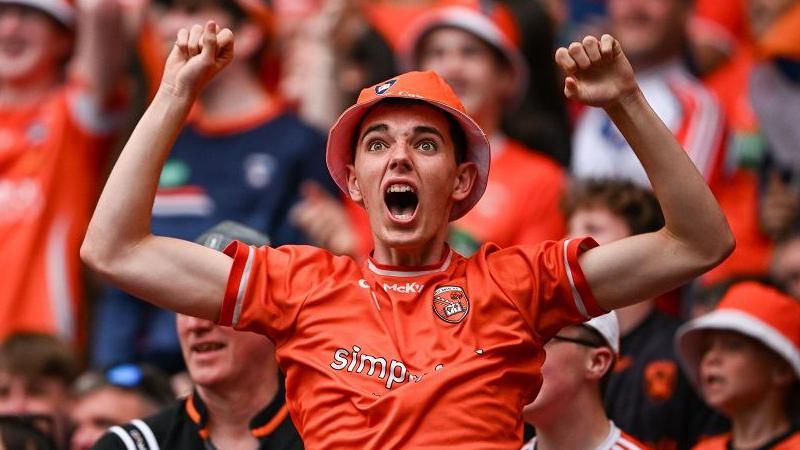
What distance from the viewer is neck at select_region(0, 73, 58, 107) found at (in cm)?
860

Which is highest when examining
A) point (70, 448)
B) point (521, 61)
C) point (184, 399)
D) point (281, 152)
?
point (521, 61)

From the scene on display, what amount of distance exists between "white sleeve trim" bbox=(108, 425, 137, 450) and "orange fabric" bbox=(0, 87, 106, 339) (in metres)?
2.85

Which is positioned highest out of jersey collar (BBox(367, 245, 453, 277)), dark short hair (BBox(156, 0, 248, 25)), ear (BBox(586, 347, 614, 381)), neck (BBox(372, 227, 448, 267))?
dark short hair (BBox(156, 0, 248, 25))

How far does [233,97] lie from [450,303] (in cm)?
390

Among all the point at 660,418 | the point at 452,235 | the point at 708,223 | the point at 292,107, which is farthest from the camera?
the point at 292,107

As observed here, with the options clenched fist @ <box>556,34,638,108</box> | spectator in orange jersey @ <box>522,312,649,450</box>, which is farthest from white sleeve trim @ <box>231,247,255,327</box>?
spectator in orange jersey @ <box>522,312,649,450</box>

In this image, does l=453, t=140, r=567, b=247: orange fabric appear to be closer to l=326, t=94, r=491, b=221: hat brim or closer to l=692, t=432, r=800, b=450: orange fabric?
l=692, t=432, r=800, b=450: orange fabric

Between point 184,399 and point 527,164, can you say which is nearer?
point 184,399

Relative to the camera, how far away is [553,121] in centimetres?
881

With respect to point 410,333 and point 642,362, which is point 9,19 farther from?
point 410,333

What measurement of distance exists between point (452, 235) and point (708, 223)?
3.33 metres

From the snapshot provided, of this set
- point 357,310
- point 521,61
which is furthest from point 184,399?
point 521,61

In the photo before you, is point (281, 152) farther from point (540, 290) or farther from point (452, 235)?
point (540, 290)

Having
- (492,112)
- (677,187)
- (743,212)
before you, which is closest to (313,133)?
(492,112)
